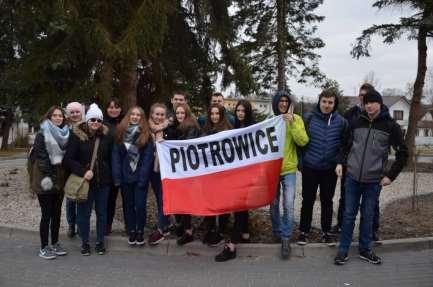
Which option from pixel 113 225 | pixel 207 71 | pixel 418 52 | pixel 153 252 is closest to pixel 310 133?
pixel 153 252

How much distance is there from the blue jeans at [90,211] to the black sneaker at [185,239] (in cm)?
104

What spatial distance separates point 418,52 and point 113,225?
1766cm

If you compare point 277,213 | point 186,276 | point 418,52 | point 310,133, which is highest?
point 418,52

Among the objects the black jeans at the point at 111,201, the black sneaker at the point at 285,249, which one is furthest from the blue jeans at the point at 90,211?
the black sneaker at the point at 285,249

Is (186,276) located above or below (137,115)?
below

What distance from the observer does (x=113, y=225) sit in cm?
767

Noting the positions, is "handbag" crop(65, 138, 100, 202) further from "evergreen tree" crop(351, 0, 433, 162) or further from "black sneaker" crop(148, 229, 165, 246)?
"evergreen tree" crop(351, 0, 433, 162)

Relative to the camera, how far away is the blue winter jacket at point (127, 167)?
6422 mm

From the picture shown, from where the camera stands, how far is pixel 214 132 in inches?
253

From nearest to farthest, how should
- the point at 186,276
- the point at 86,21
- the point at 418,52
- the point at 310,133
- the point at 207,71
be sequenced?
the point at 186,276, the point at 310,133, the point at 86,21, the point at 207,71, the point at 418,52

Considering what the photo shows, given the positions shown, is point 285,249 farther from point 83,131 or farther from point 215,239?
point 83,131

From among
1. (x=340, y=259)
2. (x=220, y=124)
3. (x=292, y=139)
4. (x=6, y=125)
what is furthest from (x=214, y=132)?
(x=6, y=125)

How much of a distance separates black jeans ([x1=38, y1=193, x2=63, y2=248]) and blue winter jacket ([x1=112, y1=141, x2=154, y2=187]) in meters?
0.78

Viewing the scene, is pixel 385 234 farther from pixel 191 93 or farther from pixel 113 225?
pixel 191 93
